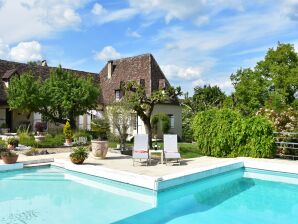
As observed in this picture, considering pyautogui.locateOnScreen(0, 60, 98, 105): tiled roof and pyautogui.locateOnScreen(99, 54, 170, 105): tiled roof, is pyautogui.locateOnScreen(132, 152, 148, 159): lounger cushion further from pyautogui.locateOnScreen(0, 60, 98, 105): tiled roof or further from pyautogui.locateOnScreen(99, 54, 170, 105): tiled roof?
pyautogui.locateOnScreen(0, 60, 98, 105): tiled roof

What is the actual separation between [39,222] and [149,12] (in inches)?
432

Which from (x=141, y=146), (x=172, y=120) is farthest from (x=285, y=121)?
(x=172, y=120)

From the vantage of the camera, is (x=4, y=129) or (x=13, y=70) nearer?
(x=4, y=129)

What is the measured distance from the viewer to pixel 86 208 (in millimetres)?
8672

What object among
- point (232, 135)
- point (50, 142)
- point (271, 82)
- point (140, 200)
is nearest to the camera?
point (140, 200)

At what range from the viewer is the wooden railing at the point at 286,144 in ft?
50.0

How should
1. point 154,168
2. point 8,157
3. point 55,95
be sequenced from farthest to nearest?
point 55,95, point 8,157, point 154,168

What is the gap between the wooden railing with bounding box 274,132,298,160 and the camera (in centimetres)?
1525

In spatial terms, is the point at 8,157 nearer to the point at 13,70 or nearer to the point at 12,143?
the point at 12,143

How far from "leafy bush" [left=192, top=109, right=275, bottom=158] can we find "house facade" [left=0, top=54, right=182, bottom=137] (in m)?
11.4

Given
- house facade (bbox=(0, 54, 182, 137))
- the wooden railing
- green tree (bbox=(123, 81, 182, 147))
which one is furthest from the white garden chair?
house facade (bbox=(0, 54, 182, 137))

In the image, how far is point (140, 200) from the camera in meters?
9.45

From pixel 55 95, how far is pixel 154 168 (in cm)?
1437

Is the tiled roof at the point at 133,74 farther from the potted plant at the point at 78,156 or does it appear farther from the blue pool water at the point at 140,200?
the blue pool water at the point at 140,200
